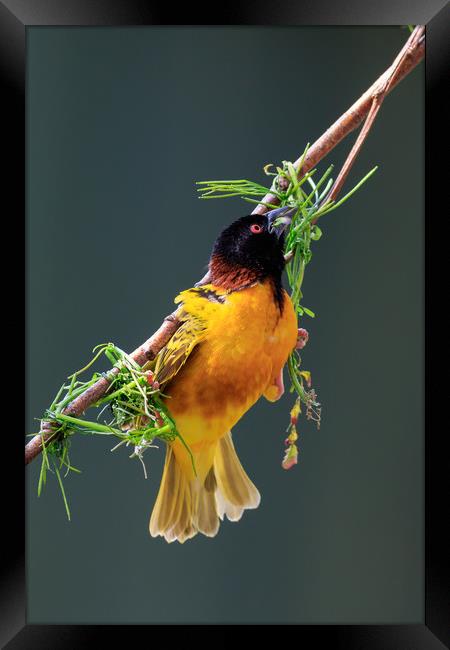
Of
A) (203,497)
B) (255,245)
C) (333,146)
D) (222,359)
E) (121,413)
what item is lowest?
(203,497)

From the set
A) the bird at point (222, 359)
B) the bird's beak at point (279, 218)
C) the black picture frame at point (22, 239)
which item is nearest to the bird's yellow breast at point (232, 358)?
the bird at point (222, 359)

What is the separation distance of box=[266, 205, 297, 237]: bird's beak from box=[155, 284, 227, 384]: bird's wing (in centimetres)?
18

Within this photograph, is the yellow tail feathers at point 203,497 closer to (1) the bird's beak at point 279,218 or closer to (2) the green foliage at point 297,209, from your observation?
(2) the green foliage at point 297,209

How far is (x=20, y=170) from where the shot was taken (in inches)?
73.3

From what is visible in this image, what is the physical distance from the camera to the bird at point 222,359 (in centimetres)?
168

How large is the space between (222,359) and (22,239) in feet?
1.88

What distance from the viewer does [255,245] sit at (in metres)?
1.74

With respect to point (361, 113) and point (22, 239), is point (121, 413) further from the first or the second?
point (361, 113)

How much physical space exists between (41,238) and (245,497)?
77 centimetres

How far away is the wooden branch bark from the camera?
1.69m

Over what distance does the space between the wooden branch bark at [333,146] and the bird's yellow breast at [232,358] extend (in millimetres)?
80

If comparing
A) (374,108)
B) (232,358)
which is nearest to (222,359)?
(232,358)

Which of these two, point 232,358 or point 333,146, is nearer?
point 232,358

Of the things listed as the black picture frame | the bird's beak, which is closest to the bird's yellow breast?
the bird's beak
